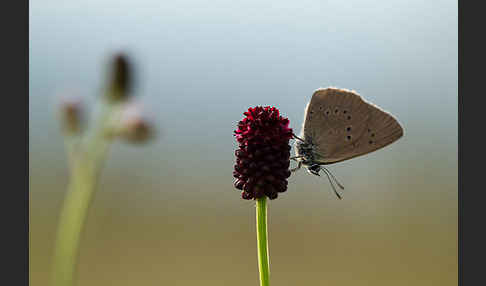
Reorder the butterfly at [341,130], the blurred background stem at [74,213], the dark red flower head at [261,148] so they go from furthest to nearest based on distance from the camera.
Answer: the butterfly at [341,130] → the dark red flower head at [261,148] → the blurred background stem at [74,213]

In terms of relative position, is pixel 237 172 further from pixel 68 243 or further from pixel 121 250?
pixel 121 250

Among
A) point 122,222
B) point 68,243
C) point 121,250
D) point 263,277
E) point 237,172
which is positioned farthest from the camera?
point 122,222

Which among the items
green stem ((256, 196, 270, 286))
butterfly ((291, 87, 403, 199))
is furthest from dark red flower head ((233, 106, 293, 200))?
butterfly ((291, 87, 403, 199))

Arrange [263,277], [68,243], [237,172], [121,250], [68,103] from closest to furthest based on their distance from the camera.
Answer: [68,243] < [263,277] < [68,103] < [237,172] < [121,250]

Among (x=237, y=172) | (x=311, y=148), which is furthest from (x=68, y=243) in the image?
(x=311, y=148)

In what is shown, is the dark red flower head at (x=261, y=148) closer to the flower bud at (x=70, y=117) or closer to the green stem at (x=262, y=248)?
the green stem at (x=262, y=248)

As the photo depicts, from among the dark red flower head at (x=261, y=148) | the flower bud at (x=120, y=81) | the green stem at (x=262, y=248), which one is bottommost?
the green stem at (x=262, y=248)

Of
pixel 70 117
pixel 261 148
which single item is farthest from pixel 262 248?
pixel 70 117

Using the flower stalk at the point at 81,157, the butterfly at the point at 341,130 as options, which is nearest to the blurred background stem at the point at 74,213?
the flower stalk at the point at 81,157
